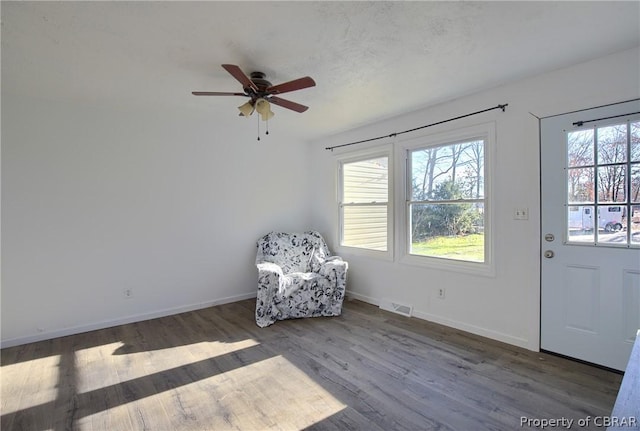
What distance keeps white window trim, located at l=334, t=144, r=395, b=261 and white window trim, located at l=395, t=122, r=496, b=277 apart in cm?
9

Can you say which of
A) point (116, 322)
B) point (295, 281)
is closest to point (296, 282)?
point (295, 281)

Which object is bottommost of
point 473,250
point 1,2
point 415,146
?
point 473,250

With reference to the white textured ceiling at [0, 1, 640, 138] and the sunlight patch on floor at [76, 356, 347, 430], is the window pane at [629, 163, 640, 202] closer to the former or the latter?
the white textured ceiling at [0, 1, 640, 138]

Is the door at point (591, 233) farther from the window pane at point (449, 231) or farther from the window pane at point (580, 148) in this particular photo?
the window pane at point (449, 231)

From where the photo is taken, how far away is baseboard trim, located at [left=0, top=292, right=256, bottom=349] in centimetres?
301

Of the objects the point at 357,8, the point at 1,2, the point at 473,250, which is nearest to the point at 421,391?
the point at 473,250

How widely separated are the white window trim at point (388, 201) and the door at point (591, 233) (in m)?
1.59

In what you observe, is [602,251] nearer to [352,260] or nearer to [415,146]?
[415,146]

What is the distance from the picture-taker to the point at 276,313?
11.5 feet

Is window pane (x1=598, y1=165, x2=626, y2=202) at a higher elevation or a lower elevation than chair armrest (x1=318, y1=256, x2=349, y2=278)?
higher

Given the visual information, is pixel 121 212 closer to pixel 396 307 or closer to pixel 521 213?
pixel 396 307

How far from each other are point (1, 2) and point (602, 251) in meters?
4.27

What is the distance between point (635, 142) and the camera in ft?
7.49

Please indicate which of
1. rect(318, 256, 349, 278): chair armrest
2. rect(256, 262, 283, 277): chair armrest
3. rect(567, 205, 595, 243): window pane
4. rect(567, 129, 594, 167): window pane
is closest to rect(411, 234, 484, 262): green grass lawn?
rect(567, 205, 595, 243): window pane
